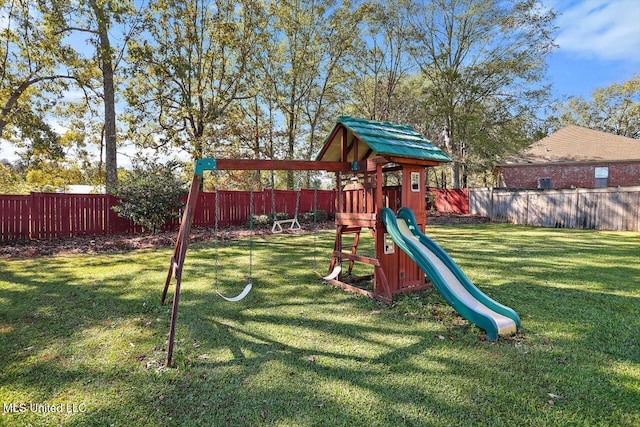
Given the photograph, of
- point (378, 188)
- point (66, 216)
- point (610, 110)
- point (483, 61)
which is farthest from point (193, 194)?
point (610, 110)

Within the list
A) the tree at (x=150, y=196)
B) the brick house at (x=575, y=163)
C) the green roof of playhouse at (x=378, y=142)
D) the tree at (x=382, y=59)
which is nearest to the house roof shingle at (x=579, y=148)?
the brick house at (x=575, y=163)

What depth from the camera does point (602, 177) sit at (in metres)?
18.5

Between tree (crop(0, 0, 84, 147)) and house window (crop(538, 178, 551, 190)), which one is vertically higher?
tree (crop(0, 0, 84, 147))

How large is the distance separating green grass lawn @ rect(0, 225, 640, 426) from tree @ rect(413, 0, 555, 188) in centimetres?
1659

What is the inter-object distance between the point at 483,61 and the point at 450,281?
67.0 ft

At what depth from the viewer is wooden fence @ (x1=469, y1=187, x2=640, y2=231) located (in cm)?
1174

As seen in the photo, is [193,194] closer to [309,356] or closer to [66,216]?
[309,356]

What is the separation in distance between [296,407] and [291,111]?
701 inches

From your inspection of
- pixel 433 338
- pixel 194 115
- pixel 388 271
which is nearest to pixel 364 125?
pixel 388 271

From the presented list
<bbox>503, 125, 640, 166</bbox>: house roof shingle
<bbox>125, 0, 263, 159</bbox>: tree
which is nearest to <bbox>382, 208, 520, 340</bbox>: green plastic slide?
<bbox>125, 0, 263, 159</bbox>: tree

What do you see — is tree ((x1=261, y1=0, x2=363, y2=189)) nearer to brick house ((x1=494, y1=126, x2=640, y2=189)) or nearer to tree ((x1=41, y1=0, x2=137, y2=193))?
tree ((x1=41, y1=0, x2=137, y2=193))

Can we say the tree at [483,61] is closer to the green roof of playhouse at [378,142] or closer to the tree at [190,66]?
the tree at [190,66]

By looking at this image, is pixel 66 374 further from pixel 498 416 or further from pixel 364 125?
pixel 364 125

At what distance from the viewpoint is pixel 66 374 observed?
2592mm
